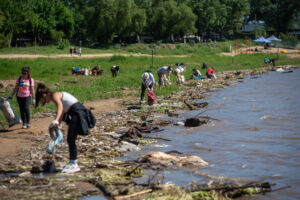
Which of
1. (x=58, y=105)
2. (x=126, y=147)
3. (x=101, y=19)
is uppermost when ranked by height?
(x=101, y=19)

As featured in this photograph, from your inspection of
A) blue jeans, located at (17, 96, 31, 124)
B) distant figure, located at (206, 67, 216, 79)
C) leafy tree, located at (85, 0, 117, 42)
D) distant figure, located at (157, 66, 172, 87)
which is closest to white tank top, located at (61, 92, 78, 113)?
blue jeans, located at (17, 96, 31, 124)

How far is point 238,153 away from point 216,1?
8180 centimetres

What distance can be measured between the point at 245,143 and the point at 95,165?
4707mm

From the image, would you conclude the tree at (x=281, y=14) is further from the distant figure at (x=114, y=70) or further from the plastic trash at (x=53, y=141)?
the plastic trash at (x=53, y=141)

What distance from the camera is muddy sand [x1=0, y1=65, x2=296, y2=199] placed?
6.68 m

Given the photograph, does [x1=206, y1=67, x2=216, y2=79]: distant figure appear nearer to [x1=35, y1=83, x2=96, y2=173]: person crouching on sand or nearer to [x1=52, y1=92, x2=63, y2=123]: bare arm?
A: [x1=35, y1=83, x2=96, y2=173]: person crouching on sand

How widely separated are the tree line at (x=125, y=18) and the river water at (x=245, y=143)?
133 ft

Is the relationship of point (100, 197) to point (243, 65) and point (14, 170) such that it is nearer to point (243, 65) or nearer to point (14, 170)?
point (14, 170)

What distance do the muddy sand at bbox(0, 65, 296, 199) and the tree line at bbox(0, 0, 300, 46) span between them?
42201 mm

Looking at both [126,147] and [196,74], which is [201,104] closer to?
[126,147]

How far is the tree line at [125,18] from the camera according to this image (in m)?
60.5

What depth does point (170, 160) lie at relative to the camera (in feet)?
28.7

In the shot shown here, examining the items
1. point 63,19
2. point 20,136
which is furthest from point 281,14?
point 20,136

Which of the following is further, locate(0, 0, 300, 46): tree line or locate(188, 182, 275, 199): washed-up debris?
locate(0, 0, 300, 46): tree line
